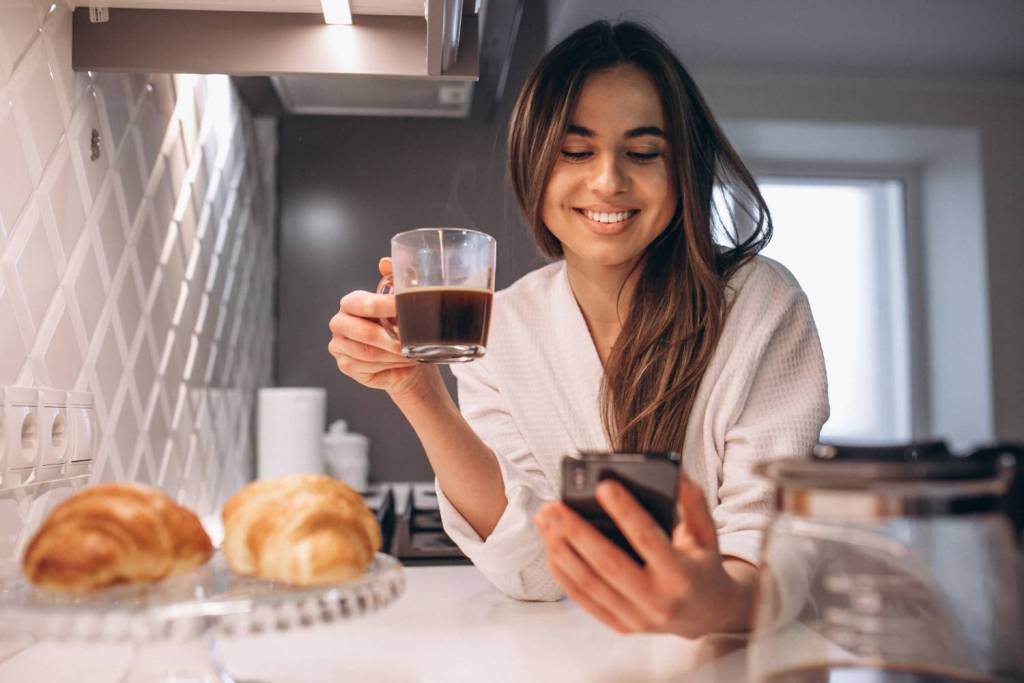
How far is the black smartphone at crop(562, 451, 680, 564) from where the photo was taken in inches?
18.8

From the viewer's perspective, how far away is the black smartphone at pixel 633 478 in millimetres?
479

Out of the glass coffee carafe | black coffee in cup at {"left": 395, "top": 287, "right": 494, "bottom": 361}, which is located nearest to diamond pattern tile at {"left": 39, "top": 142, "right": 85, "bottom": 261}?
black coffee in cup at {"left": 395, "top": 287, "right": 494, "bottom": 361}

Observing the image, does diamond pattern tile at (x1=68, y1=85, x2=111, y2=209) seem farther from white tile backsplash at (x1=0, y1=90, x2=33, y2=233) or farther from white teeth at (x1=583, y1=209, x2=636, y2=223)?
white teeth at (x1=583, y1=209, x2=636, y2=223)

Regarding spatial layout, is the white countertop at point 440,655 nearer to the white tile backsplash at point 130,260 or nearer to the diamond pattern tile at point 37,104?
the white tile backsplash at point 130,260

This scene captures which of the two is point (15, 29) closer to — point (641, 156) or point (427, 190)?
point (641, 156)

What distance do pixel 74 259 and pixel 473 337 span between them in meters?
0.52

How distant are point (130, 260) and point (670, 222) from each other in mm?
765

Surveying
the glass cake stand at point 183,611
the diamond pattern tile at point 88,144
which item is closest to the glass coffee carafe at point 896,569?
the glass cake stand at point 183,611

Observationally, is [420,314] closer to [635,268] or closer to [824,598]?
[824,598]

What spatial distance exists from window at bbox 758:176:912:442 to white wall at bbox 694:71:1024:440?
0.12m

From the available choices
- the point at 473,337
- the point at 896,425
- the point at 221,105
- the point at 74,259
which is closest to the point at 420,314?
the point at 473,337

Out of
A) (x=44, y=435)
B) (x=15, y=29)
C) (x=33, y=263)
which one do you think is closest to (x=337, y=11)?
(x=15, y=29)

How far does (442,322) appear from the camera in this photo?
67cm

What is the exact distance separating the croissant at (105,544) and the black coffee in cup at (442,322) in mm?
267
